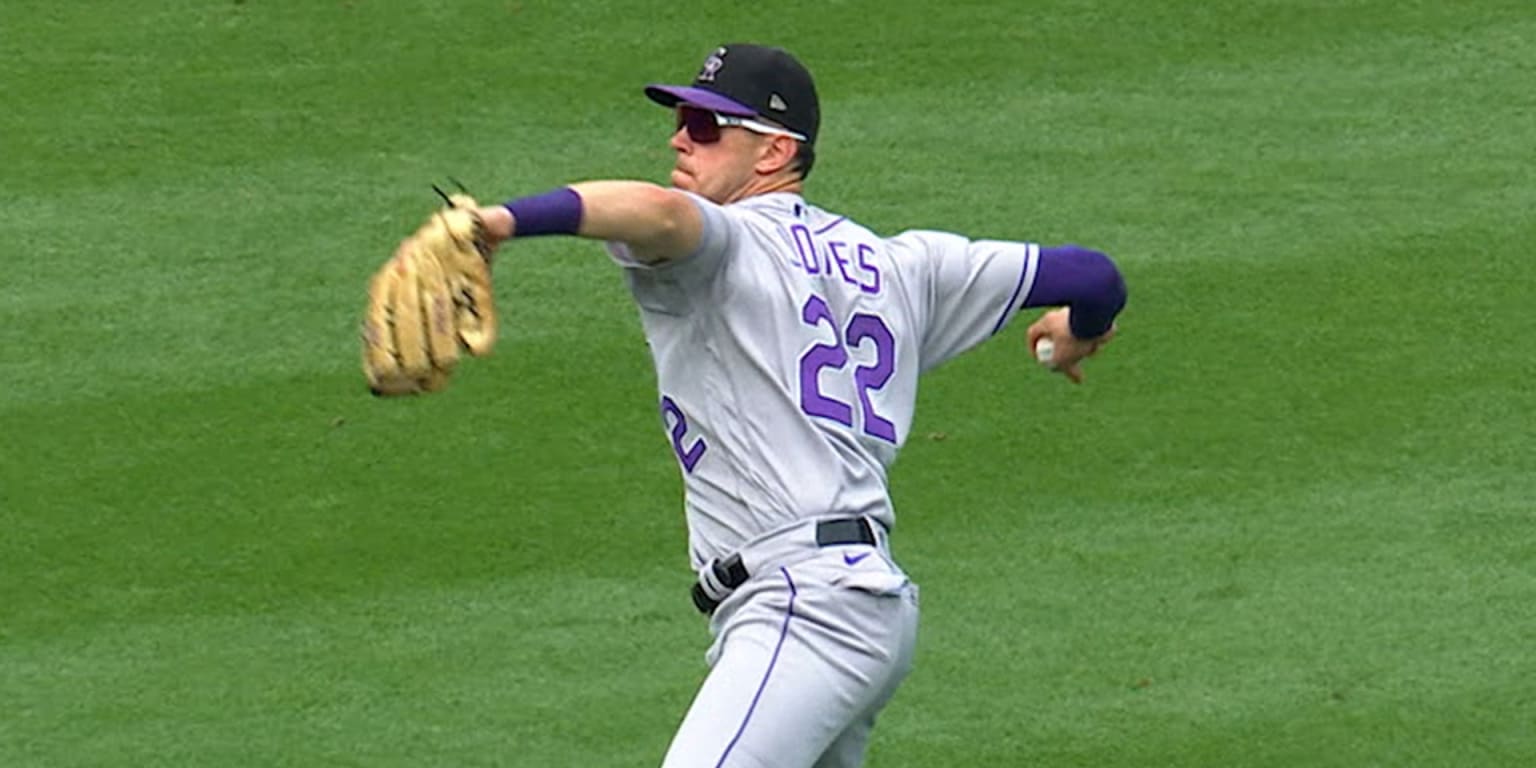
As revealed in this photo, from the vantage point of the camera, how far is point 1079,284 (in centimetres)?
571

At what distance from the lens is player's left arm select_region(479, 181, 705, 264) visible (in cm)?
453

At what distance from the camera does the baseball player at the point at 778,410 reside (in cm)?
505

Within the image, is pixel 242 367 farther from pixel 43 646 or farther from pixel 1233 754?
pixel 1233 754

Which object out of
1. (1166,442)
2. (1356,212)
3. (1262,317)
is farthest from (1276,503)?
(1356,212)

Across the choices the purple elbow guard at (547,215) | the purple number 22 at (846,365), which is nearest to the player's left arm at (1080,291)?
the purple number 22 at (846,365)

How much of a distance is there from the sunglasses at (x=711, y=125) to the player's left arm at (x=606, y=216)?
61 cm

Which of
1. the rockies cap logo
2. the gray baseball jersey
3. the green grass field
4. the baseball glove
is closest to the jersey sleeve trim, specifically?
the gray baseball jersey

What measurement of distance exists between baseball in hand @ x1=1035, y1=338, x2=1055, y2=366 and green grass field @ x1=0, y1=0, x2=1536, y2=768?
3.39 feet

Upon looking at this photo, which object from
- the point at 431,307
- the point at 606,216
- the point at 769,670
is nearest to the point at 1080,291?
the point at 769,670

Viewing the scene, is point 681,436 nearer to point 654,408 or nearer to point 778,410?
point 778,410

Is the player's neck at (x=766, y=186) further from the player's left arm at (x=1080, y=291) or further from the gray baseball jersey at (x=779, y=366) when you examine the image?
the player's left arm at (x=1080, y=291)

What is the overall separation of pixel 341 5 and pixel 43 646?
3271 mm

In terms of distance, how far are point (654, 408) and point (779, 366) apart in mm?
2792

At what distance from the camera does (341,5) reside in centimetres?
971
